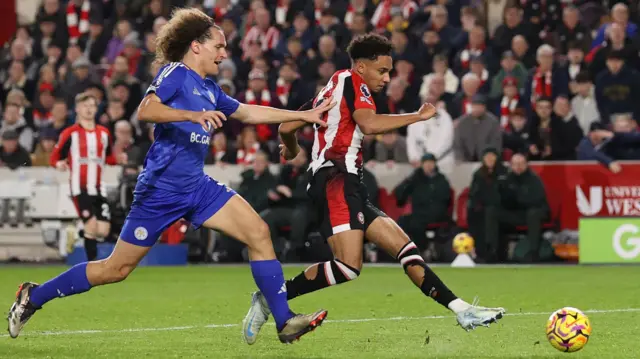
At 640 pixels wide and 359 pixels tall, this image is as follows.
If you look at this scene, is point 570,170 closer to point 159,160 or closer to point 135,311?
Result: point 135,311

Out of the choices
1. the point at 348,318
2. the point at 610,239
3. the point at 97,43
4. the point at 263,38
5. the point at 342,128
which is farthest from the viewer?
the point at 97,43

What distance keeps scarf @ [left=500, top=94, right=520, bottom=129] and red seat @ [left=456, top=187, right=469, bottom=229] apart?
119 centimetres

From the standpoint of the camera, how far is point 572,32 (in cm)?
2017

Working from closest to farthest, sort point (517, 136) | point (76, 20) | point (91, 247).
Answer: point (91, 247) < point (517, 136) < point (76, 20)

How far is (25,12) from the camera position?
1038 inches

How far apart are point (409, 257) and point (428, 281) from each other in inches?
9.2

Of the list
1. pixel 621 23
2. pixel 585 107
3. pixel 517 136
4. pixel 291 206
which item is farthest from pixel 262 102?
pixel 621 23

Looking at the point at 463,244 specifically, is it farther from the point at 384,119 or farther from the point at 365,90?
the point at 384,119

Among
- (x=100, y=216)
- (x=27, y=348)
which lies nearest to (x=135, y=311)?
(x=27, y=348)

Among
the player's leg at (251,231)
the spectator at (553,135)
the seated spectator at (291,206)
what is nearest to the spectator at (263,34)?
the seated spectator at (291,206)

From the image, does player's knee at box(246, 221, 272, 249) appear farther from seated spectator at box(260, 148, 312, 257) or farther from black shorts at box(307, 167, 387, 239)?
seated spectator at box(260, 148, 312, 257)

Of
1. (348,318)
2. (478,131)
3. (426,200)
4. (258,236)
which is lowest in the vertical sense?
(426,200)

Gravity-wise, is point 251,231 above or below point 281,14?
below

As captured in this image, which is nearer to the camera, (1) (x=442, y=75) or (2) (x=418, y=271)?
(2) (x=418, y=271)
